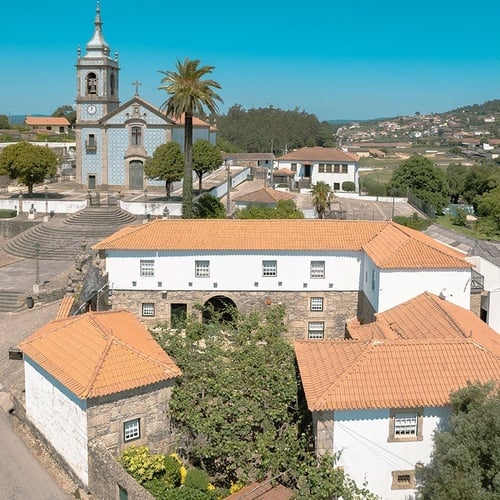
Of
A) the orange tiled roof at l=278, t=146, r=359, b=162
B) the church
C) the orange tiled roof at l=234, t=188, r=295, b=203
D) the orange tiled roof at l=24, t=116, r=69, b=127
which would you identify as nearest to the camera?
the orange tiled roof at l=234, t=188, r=295, b=203

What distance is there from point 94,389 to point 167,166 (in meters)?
32.7

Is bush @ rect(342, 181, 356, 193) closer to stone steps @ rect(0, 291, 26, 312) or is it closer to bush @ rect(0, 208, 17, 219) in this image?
bush @ rect(0, 208, 17, 219)

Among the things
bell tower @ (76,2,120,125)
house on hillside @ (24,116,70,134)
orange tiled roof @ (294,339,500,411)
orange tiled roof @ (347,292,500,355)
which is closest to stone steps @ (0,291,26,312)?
orange tiled roof @ (347,292,500,355)

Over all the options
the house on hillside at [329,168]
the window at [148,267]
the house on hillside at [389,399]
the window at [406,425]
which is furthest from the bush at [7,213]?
the window at [406,425]

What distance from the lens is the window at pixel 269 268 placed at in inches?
1117

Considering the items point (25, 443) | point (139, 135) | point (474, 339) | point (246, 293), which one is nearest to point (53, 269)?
point (246, 293)

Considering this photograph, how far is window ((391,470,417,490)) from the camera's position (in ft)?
55.1

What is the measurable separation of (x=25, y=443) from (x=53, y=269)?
17569 mm

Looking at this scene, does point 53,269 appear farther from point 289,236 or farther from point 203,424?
point 203,424

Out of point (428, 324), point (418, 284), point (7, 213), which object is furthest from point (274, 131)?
point (428, 324)

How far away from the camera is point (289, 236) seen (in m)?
28.7

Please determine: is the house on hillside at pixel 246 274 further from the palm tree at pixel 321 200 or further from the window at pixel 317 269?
the palm tree at pixel 321 200

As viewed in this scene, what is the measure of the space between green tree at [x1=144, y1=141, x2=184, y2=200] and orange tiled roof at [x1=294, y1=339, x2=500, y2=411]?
106ft

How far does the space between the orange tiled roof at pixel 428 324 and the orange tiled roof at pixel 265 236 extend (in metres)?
3.55
